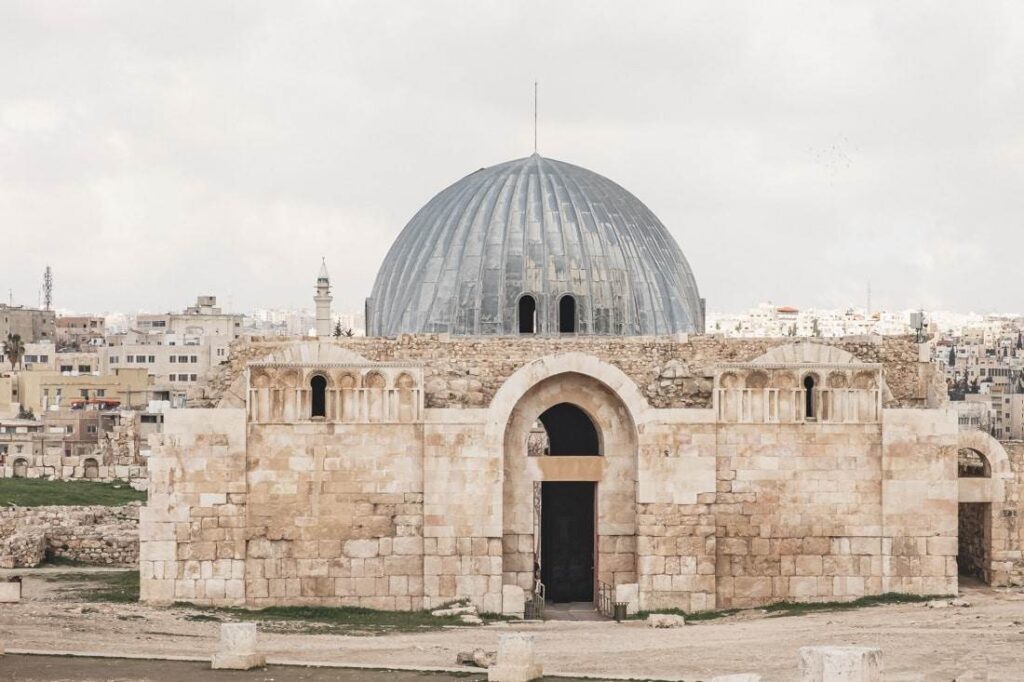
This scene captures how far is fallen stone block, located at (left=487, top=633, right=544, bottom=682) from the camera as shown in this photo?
19250 mm

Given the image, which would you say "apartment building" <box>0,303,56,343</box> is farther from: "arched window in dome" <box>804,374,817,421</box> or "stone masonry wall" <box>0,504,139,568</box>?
"arched window in dome" <box>804,374,817,421</box>

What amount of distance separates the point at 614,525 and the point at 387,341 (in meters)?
4.89

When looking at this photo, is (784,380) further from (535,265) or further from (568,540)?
(535,265)

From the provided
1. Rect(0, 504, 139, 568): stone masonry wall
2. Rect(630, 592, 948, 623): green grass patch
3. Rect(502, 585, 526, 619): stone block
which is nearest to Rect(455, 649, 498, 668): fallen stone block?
Rect(502, 585, 526, 619): stone block

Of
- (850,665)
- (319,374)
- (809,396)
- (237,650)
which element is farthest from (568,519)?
(850,665)

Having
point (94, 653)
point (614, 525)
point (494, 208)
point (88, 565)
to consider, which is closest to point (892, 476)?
point (614, 525)

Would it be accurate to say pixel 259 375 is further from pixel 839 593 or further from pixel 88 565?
pixel 839 593

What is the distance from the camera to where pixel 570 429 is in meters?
29.7

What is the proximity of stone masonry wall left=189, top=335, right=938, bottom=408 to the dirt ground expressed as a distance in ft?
12.3

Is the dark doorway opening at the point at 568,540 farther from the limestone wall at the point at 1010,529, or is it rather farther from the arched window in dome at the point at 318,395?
the limestone wall at the point at 1010,529

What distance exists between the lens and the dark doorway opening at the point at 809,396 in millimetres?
25906

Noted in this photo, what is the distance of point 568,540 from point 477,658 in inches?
342

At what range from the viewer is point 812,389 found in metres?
26.0

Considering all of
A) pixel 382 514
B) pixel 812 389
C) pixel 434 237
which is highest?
pixel 434 237
